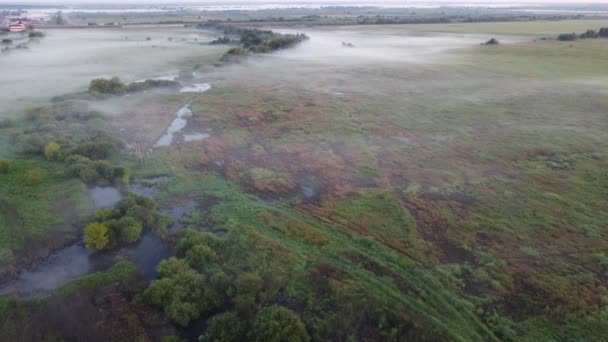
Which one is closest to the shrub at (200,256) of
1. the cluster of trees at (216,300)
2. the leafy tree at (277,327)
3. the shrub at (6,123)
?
the cluster of trees at (216,300)

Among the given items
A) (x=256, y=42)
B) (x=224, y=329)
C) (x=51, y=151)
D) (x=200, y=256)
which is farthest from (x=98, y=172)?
(x=256, y=42)

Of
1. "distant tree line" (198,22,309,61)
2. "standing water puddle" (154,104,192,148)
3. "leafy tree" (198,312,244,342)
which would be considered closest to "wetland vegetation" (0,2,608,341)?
"leafy tree" (198,312,244,342)

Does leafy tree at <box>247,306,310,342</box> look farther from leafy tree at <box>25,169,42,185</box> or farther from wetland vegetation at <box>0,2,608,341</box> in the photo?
leafy tree at <box>25,169,42,185</box>

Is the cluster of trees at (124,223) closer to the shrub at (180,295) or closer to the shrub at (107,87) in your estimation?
the shrub at (180,295)

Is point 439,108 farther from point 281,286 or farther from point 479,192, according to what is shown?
point 281,286

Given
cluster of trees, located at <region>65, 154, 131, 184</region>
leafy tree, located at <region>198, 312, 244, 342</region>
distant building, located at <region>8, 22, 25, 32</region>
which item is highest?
distant building, located at <region>8, 22, 25, 32</region>

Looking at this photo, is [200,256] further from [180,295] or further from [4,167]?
[4,167]
